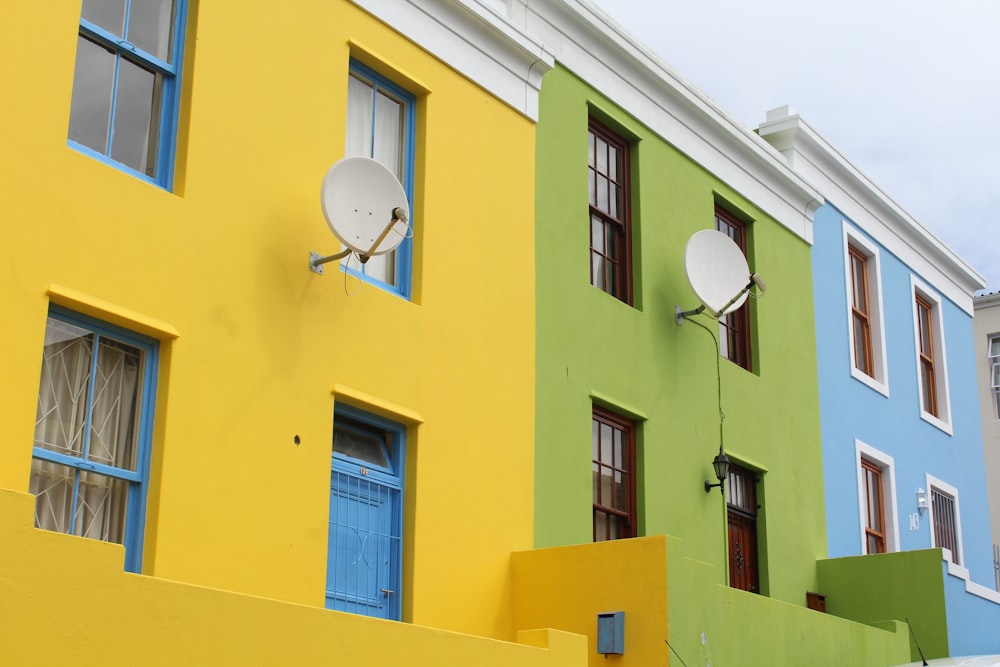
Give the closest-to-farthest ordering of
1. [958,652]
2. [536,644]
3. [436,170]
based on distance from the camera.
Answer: [536,644] < [436,170] < [958,652]

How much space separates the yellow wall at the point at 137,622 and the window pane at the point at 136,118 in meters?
3.39

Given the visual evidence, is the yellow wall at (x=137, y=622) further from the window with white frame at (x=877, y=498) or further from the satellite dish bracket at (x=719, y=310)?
the window with white frame at (x=877, y=498)

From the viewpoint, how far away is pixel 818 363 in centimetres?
1778

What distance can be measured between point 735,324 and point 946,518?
6.18m

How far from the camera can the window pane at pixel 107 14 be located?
32.1ft

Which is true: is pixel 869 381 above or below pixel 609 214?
below

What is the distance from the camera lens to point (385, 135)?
40.0 feet

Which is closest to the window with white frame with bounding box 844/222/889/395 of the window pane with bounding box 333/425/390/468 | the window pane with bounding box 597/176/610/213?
the window pane with bounding box 597/176/610/213

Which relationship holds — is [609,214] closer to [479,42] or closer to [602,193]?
[602,193]

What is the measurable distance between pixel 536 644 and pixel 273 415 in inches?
95.0

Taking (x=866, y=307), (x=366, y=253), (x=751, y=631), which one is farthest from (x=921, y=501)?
(x=366, y=253)

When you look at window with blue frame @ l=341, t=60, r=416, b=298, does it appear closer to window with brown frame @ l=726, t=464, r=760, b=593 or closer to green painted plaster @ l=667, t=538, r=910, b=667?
green painted plaster @ l=667, t=538, r=910, b=667

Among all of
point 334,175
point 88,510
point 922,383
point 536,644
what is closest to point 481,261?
point 334,175

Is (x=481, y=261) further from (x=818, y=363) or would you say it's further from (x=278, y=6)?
(x=818, y=363)
